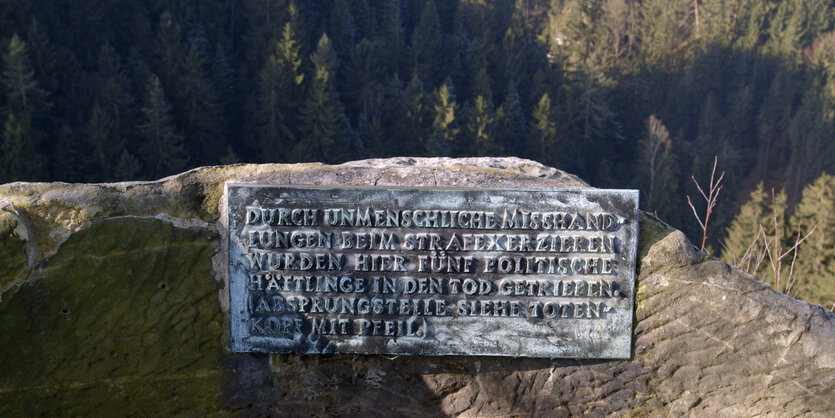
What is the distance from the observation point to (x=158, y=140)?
26984 millimetres

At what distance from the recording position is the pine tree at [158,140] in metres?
26.8

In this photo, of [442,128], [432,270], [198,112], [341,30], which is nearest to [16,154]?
[198,112]

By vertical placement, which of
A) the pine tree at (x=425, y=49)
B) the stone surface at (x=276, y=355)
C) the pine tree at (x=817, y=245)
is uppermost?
the pine tree at (x=425, y=49)

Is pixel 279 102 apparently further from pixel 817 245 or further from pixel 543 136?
pixel 817 245

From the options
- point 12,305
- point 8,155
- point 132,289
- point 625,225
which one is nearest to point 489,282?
point 625,225

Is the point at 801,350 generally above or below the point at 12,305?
below

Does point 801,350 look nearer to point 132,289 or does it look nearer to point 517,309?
point 517,309

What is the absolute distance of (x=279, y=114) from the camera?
32.3 m

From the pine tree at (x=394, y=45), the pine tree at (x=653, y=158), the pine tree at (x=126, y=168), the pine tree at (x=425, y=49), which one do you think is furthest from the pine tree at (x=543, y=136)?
the pine tree at (x=126, y=168)

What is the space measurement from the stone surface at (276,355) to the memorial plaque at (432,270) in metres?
0.12

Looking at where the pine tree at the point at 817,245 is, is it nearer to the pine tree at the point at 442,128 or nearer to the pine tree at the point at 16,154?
the pine tree at the point at 442,128

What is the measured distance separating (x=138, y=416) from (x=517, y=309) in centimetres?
218

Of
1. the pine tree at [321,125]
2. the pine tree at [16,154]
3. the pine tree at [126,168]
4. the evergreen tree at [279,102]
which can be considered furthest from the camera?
the evergreen tree at [279,102]

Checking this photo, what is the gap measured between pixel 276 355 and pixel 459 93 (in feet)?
134
